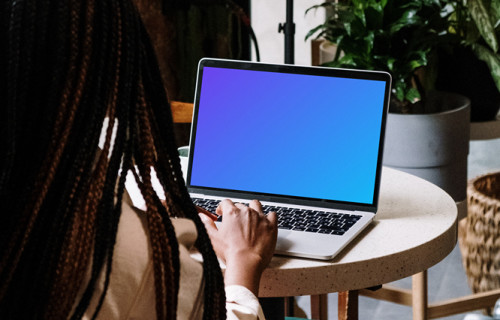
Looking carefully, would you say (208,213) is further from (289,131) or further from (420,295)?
(420,295)

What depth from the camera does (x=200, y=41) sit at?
1853mm

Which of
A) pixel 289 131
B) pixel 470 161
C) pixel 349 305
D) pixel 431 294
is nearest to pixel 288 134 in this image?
pixel 289 131

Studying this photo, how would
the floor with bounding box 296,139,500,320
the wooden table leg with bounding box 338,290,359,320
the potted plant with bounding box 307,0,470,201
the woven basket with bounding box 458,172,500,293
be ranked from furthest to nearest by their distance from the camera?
the floor with bounding box 296,139,500,320 → the woven basket with bounding box 458,172,500,293 → the potted plant with bounding box 307,0,470,201 → the wooden table leg with bounding box 338,290,359,320

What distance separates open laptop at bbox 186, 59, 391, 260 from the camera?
47.7 inches

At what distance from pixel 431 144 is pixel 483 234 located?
0.34 metres

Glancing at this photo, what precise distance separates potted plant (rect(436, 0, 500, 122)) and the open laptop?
1.04 metres

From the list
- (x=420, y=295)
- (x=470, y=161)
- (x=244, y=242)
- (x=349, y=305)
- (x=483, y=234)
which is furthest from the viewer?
(x=470, y=161)

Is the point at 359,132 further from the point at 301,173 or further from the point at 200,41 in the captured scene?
the point at 200,41

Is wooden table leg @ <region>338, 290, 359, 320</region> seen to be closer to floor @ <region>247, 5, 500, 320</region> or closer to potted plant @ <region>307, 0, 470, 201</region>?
floor @ <region>247, 5, 500, 320</region>

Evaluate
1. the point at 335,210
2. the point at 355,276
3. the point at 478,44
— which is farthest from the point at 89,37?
the point at 478,44

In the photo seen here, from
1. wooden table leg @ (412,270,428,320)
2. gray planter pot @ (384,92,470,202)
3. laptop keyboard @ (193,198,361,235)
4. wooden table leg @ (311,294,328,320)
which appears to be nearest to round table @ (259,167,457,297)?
laptop keyboard @ (193,198,361,235)

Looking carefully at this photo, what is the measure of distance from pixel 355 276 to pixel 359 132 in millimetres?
290

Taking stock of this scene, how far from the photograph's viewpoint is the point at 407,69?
2018mm

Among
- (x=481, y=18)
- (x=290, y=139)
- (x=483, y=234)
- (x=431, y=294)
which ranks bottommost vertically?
(x=431, y=294)
